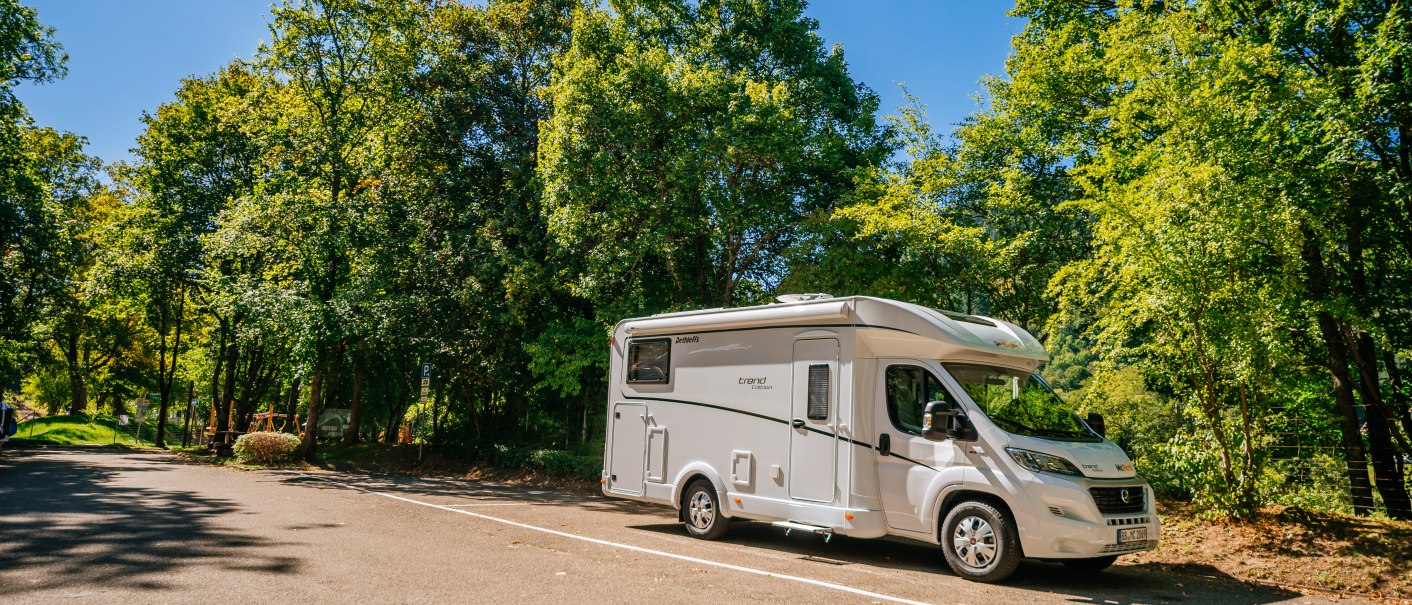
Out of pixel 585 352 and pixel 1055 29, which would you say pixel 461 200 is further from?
pixel 1055 29

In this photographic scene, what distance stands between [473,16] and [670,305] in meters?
11.4

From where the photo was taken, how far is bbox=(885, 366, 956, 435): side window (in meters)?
8.39

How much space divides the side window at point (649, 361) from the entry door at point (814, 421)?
2.25 m

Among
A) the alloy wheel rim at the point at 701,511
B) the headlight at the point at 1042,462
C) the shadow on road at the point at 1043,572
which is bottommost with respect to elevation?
the shadow on road at the point at 1043,572

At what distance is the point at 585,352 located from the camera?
18.9 meters

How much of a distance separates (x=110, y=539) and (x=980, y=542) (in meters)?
9.00

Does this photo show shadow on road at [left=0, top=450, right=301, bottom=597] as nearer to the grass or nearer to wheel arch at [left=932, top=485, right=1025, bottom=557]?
wheel arch at [left=932, top=485, right=1025, bottom=557]

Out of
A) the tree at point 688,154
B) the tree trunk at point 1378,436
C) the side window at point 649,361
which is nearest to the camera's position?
the side window at point 649,361

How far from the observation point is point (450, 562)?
7781 mm

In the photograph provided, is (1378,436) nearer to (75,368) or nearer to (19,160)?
(19,160)

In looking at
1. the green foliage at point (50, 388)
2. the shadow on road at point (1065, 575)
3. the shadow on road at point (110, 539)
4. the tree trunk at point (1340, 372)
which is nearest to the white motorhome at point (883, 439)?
the shadow on road at point (1065, 575)

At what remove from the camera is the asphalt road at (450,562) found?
21.2 ft

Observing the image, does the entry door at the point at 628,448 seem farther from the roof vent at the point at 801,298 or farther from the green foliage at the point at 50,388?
the green foliage at the point at 50,388

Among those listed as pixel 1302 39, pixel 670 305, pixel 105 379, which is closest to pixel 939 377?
pixel 1302 39
